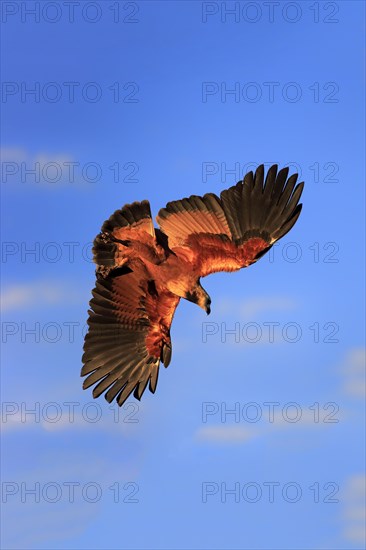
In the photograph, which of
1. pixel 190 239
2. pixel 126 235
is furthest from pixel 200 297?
pixel 126 235

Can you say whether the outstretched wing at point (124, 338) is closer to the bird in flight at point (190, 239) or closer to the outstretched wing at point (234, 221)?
the bird in flight at point (190, 239)

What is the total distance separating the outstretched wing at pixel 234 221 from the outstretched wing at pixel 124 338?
1.32 m

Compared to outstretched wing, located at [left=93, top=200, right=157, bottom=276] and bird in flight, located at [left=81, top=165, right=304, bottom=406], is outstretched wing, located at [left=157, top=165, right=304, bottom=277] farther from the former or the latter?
outstretched wing, located at [left=93, top=200, right=157, bottom=276]

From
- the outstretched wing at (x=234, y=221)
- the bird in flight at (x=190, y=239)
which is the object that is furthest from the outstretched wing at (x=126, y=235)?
the outstretched wing at (x=234, y=221)

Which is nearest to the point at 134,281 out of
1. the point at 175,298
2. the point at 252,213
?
the point at 175,298

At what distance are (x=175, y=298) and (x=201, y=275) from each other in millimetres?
751

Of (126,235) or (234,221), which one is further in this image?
(126,235)

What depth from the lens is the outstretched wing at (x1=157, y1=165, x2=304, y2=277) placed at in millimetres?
19547

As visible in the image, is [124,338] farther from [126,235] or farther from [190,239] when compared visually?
[190,239]

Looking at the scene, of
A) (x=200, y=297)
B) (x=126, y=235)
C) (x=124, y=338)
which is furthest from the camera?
(x=124, y=338)

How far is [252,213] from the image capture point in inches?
774

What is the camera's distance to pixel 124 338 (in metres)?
21.2

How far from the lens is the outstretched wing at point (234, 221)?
19547 mm

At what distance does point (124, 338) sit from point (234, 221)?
3.02m
